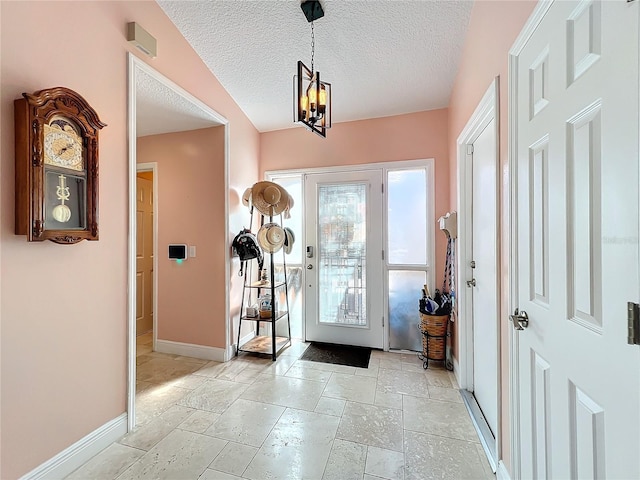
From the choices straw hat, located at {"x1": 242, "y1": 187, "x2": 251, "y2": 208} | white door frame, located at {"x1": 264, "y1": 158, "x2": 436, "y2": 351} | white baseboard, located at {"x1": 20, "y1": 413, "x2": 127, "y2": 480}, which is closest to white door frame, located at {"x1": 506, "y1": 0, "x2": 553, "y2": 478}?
white door frame, located at {"x1": 264, "y1": 158, "x2": 436, "y2": 351}

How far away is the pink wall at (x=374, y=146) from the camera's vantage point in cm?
302

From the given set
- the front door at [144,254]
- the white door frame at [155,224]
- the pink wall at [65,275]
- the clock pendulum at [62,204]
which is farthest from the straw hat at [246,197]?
the clock pendulum at [62,204]

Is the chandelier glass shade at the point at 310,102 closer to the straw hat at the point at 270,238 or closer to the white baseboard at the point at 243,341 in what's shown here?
the straw hat at the point at 270,238

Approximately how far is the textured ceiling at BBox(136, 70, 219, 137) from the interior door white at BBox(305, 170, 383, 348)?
138 cm

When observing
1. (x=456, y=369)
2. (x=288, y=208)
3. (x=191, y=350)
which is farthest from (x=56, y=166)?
(x=456, y=369)

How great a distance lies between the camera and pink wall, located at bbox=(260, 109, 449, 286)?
302 cm

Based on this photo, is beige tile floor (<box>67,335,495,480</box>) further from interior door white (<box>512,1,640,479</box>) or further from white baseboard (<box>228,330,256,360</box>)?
interior door white (<box>512,1,640,479</box>)

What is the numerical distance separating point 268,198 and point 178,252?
3.83 feet

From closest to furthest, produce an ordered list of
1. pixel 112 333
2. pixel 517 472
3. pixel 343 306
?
pixel 517 472 < pixel 112 333 < pixel 343 306

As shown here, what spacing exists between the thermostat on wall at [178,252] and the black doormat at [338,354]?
1730 millimetres

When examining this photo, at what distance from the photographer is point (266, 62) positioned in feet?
8.41

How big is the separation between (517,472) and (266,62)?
3322mm

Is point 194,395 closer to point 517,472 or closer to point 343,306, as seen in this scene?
point 343,306

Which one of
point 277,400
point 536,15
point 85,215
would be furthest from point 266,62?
point 277,400
